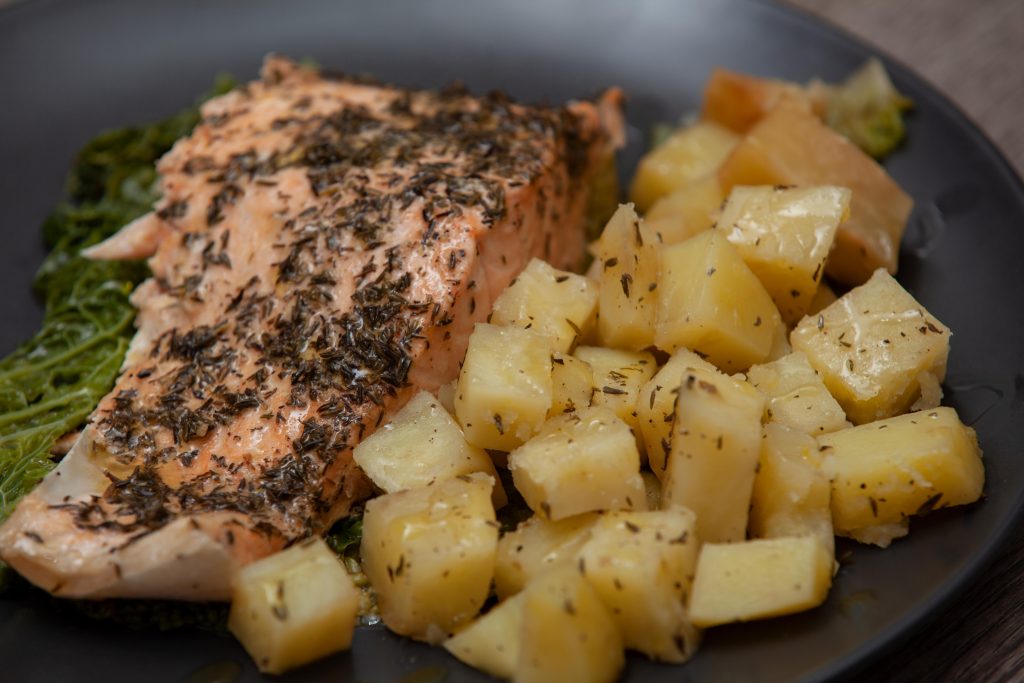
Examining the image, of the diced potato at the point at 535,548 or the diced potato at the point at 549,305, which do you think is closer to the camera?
the diced potato at the point at 535,548

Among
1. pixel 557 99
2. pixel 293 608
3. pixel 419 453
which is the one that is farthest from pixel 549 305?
pixel 557 99

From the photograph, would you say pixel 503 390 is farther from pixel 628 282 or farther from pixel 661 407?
pixel 628 282

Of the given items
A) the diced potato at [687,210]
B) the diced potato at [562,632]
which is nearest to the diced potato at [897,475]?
the diced potato at [562,632]

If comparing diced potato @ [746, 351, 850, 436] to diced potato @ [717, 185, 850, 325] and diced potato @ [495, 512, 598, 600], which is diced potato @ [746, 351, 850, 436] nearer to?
diced potato @ [717, 185, 850, 325]

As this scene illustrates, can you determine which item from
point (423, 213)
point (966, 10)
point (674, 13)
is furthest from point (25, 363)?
point (966, 10)

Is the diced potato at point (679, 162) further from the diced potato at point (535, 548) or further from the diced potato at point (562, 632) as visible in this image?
the diced potato at point (562, 632)

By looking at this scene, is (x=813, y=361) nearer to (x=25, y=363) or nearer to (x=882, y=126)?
(x=882, y=126)
